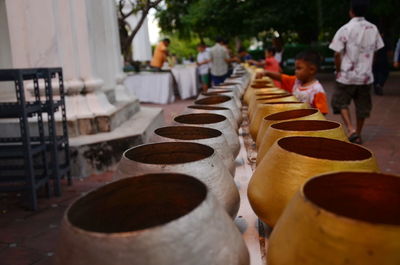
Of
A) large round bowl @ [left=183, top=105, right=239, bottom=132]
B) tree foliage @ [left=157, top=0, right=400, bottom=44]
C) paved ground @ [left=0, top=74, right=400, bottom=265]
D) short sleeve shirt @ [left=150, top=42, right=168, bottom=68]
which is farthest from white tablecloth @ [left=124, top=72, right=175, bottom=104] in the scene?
large round bowl @ [left=183, top=105, right=239, bottom=132]

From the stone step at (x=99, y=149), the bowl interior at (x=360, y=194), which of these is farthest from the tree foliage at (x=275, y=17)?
the bowl interior at (x=360, y=194)

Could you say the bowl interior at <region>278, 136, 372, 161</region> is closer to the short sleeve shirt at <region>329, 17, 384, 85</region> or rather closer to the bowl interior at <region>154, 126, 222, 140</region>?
the bowl interior at <region>154, 126, 222, 140</region>

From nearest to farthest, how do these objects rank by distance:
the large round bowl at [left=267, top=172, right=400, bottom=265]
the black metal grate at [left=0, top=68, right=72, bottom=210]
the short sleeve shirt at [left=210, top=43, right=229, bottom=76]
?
the large round bowl at [left=267, top=172, right=400, bottom=265] < the black metal grate at [left=0, top=68, right=72, bottom=210] < the short sleeve shirt at [left=210, top=43, right=229, bottom=76]

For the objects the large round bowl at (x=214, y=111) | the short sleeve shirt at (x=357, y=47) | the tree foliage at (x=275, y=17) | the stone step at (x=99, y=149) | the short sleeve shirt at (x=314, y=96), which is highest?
the tree foliage at (x=275, y=17)

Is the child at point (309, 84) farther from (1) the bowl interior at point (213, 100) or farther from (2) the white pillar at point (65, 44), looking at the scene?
(2) the white pillar at point (65, 44)

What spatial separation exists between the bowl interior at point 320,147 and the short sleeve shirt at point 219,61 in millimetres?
8043

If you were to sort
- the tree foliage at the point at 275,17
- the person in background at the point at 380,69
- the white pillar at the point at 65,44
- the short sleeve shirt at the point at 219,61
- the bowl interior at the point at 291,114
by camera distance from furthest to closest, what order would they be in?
the tree foliage at the point at 275,17
the person in background at the point at 380,69
the short sleeve shirt at the point at 219,61
the white pillar at the point at 65,44
the bowl interior at the point at 291,114

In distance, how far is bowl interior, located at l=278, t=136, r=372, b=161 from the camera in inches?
37.7

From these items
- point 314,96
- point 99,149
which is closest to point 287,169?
point 314,96

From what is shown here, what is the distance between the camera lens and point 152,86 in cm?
1006

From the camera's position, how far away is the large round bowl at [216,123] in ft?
4.10

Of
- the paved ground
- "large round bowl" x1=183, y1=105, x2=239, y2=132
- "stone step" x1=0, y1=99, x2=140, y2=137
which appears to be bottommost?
the paved ground

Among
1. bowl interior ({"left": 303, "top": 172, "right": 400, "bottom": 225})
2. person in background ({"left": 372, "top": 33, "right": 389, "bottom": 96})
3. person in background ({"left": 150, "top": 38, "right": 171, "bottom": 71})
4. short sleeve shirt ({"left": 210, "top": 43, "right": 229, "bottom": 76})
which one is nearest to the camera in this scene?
bowl interior ({"left": 303, "top": 172, "right": 400, "bottom": 225})

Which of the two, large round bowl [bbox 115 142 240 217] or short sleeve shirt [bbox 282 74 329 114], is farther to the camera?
short sleeve shirt [bbox 282 74 329 114]
